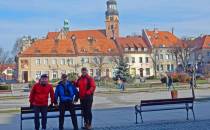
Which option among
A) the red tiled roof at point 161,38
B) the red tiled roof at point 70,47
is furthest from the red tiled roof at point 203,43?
the red tiled roof at point 70,47

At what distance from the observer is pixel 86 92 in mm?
14195

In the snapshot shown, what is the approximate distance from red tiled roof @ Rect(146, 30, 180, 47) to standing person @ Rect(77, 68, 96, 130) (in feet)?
331

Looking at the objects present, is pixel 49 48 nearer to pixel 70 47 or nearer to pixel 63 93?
pixel 70 47

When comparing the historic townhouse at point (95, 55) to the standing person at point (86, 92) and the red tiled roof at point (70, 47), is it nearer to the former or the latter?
the red tiled roof at point (70, 47)

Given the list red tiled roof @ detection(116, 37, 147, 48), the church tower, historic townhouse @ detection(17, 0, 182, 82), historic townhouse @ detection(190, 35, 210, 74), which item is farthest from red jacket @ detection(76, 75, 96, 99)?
the church tower

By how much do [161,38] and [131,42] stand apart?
8070mm

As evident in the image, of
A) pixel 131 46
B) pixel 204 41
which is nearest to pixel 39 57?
pixel 131 46

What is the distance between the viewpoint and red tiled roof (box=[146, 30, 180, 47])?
11629 cm

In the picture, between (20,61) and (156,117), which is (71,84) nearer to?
(156,117)

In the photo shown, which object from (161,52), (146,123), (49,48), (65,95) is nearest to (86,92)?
(65,95)

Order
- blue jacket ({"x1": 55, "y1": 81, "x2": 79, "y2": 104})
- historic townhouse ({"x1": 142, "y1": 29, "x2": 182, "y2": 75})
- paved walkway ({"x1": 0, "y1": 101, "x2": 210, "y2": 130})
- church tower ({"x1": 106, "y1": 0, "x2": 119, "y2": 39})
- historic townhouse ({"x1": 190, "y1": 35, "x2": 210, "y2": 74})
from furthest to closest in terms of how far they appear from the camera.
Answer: church tower ({"x1": 106, "y1": 0, "x2": 119, "y2": 39})
historic townhouse ({"x1": 142, "y1": 29, "x2": 182, "y2": 75})
historic townhouse ({"x1": 190, "y1": 35, "x2": 210, "y2": 74})
paved walkway ({"x1": 0, "y1": 101, "x2": 210, "y2": 130})
blue jacket ({"x1": 55, "y1": 81, "x2": 79, "y2": 104})

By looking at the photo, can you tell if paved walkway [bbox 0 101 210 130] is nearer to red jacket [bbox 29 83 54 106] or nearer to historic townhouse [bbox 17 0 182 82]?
red jacket [bbox 29 83 54 106]

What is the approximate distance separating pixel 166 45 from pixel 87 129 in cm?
10368

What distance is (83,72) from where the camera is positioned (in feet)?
46.8
